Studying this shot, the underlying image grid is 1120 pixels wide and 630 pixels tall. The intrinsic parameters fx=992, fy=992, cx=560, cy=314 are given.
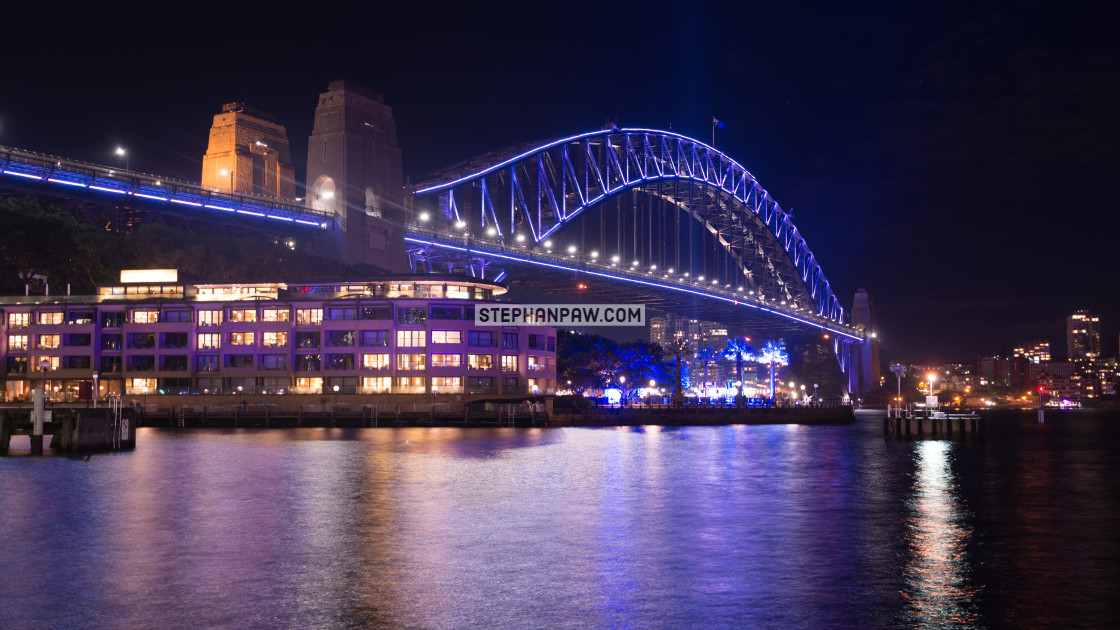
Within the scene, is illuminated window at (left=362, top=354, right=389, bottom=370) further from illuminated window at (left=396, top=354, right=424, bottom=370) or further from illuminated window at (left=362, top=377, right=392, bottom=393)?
illuminated window at (left=396, top=354, right=424, bottom=370)

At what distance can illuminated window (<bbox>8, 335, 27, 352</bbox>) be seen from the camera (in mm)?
98975

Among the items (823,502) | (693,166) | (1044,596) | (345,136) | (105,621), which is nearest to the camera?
(105,621)

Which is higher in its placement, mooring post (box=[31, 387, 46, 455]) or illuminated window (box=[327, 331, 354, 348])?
illuminated window (box=[327, 331, 354, 348])

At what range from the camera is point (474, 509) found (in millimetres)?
28688

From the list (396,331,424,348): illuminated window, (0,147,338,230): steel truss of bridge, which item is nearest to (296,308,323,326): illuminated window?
(396,331,424,348): illuminated window

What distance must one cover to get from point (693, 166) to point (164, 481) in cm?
15521

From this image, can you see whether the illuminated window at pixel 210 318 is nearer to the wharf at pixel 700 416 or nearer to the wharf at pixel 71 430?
the wharf at pixel 700 416

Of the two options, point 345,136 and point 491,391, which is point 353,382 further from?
point 345,136

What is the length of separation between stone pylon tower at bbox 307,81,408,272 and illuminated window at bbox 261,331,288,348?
2329cm

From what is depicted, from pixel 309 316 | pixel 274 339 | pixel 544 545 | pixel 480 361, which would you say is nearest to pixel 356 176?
pixel 309 316

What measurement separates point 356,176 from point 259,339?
1184 inches

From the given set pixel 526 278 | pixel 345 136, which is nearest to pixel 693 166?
pixel 526 278

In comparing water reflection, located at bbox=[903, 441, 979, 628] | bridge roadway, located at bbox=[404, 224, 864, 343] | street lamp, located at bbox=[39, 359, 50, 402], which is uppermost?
bridge roadway, located at bbox=[404, 224, 864, 343]

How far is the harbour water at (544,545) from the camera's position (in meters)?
15.9
